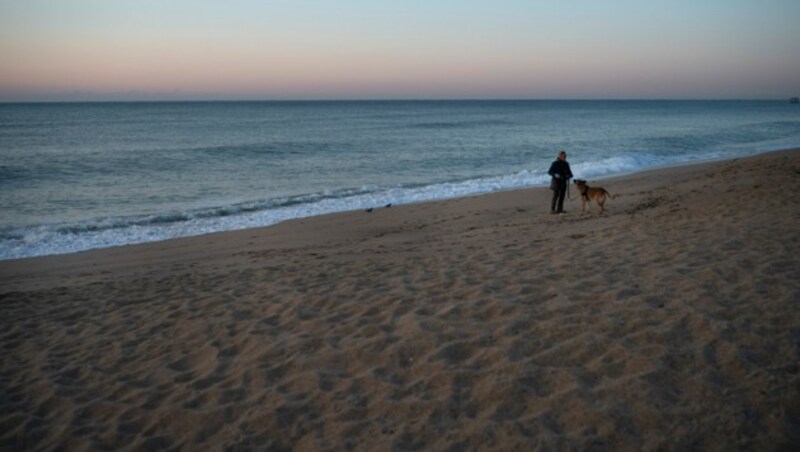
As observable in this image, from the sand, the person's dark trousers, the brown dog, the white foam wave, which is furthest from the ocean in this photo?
the sand

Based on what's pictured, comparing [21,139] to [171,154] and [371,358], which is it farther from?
[371,358]

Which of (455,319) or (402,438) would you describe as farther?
(455,319)

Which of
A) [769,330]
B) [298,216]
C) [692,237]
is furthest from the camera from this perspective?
[298,216]

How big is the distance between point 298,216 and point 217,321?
31.4 feet

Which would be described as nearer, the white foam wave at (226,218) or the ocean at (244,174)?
the white foam wave at (226,218)

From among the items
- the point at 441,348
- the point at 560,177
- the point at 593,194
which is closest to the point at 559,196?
the point at 560,177

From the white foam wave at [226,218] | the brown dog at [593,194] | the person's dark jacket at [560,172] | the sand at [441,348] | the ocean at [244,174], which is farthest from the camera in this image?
the ocean at [244,174]

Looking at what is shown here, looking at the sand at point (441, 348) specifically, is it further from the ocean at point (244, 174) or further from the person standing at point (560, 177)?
the ocean at point (244, 174)

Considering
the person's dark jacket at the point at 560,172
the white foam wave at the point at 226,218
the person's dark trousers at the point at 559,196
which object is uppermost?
the person's dark jacket at the point at 560,172

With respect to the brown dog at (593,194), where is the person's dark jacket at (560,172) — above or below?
above

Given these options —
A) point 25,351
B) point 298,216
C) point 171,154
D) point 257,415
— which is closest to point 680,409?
point 257,415

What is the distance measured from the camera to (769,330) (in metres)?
4.69

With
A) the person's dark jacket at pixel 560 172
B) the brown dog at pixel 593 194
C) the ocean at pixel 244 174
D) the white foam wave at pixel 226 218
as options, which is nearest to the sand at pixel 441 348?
the brown dog at pixel 593 194

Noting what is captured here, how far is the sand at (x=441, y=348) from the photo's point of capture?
3.85 m
